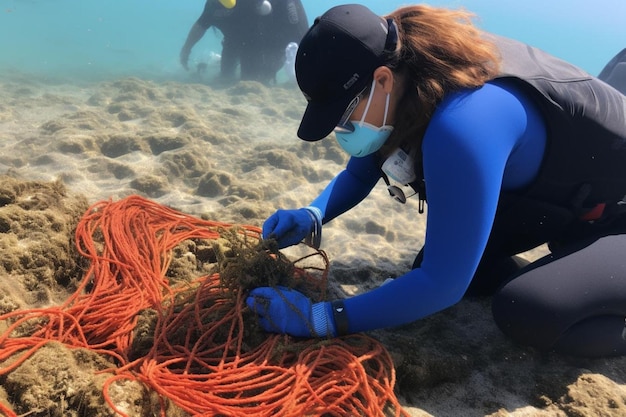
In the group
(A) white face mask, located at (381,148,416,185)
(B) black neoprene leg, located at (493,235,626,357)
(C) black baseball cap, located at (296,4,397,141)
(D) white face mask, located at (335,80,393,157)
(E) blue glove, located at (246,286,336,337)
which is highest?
(C) black baseball cap, located at (296,4,397,141)

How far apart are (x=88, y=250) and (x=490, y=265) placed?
2.30m

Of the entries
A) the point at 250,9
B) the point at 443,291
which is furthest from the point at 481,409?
the point at 250,9

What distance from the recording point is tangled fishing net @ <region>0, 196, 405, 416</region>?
1487 millimetres

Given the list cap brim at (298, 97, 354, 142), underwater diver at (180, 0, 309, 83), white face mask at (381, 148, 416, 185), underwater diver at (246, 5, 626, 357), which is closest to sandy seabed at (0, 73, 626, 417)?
underwater diver at (246, 5, 626, 357)

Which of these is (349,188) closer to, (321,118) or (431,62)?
(321,118)

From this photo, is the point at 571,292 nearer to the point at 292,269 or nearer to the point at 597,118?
the point at 597,118

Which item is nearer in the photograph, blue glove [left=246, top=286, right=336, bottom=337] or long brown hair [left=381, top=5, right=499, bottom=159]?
long brown hair [left=381, top=5, right=499, bottom=159]

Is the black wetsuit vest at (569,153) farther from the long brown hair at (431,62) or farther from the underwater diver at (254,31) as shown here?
the underwater diver at (254,31)

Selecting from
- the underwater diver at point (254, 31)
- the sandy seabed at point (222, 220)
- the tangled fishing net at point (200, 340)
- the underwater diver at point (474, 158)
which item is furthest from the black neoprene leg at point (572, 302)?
the underwater diver at point (254, 31)

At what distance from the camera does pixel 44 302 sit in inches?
77.3

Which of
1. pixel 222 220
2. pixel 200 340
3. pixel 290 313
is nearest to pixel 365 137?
pixel 290 313

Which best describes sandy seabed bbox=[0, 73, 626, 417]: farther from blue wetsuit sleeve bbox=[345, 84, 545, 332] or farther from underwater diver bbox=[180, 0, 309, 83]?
underwater diver bbox=[180, 0, 309, 83]

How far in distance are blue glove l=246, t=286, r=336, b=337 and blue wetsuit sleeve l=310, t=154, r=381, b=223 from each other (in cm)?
80

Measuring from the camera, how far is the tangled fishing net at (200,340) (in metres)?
1.49
